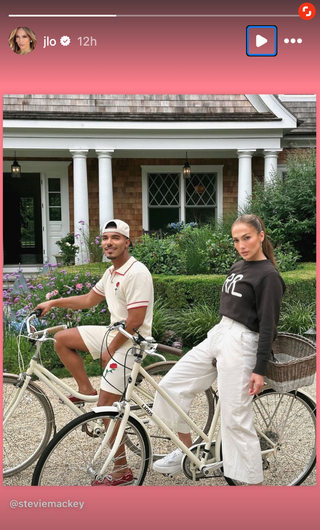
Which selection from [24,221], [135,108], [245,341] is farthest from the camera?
[24,221]

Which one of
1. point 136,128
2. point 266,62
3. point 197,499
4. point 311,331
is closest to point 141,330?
point 197,499

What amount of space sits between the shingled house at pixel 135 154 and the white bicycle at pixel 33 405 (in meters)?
6.27

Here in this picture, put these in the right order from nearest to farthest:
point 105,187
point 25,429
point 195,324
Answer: point 25,429, point 195,324, point 105,187

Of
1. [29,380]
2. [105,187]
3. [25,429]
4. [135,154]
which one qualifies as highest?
[135,154]

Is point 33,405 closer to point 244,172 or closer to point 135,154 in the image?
point 244,172

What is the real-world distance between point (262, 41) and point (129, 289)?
1.39 meters

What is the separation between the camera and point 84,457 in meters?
2.75

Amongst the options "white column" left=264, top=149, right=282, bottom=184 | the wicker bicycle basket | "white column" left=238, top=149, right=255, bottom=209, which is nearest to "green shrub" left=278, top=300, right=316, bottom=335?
the wicker bicycle basket

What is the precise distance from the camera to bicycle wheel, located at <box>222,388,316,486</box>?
2643 mm

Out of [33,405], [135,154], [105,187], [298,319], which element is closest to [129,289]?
[33,405]

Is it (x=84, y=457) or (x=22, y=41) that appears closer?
(x=22, y=41)

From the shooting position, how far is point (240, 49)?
1725 millimetres

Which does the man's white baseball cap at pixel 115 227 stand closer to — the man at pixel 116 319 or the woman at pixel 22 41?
the man at pixel 116 319

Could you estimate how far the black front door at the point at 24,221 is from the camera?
1173 centimetres
